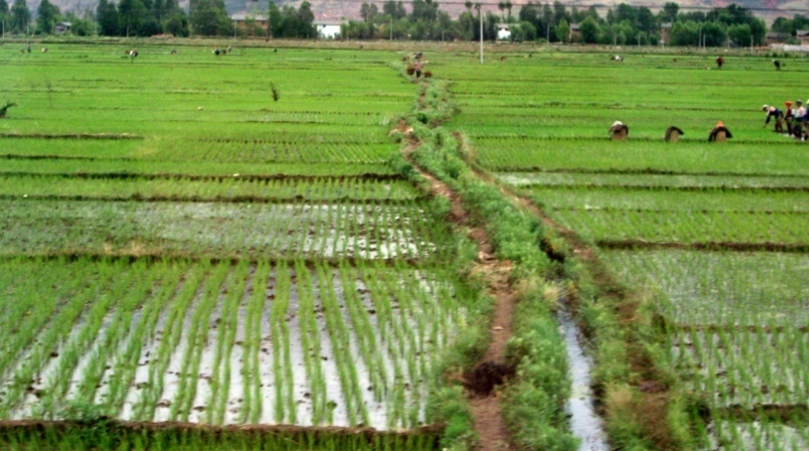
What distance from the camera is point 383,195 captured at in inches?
418

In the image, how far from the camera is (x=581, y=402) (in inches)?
200

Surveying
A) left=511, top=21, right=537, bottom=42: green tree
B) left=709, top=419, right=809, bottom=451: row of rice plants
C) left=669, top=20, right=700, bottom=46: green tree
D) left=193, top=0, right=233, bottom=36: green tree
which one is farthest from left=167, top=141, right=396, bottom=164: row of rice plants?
left=511, top=21, right=537, bottom=42: green tree

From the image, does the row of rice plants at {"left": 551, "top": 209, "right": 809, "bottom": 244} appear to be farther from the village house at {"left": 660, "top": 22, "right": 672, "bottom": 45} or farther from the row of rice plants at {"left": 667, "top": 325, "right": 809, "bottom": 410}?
the village house at {"left": 660, "top": 22, "right": 672, "bottom": 45}

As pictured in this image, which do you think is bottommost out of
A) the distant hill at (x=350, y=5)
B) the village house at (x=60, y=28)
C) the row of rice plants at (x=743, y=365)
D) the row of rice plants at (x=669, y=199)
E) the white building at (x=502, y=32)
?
the row of rice plants at (x=743, y=365)

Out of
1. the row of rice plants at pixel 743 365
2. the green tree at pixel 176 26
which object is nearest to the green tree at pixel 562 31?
the green tree at pixel 176 26

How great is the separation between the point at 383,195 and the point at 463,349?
5372mm

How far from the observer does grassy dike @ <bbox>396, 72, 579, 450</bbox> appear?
4469mm

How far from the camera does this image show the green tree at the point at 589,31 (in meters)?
59.7

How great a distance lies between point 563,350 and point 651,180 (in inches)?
265

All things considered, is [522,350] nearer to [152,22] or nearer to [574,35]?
[152,22]

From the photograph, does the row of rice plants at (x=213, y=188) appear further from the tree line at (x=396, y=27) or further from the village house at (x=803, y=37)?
the village house at (x=803, y=37)

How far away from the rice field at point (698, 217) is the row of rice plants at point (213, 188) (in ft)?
5.39

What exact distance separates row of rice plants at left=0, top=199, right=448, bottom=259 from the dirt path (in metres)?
0.83

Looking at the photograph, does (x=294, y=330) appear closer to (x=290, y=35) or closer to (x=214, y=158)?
(x=214, y=158)
